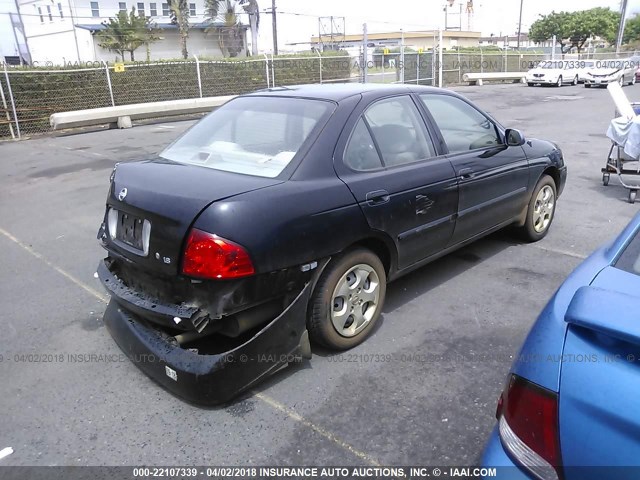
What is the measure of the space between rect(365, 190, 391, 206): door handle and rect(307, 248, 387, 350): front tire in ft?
1.05

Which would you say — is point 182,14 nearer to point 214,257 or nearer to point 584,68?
point 584,68

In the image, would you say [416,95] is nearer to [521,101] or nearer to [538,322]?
[538,322]

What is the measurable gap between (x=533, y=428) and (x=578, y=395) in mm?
195

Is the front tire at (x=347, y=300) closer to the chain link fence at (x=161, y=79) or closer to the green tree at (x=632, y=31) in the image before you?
the chain link fence at (x=161, y=79)

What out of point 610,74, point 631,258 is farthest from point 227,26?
point 631,258

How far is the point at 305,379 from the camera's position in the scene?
3121 millimetres

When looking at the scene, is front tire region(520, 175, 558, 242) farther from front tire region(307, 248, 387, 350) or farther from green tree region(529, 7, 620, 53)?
green tree region(529, 7, 620, 53)

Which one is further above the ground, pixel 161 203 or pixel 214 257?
pixel 161 203

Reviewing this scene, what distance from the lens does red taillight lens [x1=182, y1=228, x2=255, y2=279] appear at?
2617 millimetres

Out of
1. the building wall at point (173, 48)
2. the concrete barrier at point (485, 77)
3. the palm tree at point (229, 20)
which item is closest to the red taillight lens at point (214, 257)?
the concrete barrier at point (485, 77)

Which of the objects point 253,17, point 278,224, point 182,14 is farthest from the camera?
point 253,17

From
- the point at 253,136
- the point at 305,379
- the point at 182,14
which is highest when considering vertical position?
the point at 182,14

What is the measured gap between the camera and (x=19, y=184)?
8.59m

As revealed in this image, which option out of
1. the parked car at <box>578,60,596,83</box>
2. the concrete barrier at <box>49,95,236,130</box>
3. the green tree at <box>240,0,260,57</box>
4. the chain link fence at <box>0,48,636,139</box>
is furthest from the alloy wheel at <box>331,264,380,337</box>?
the green tree at <box>240,0,260,57</box>
